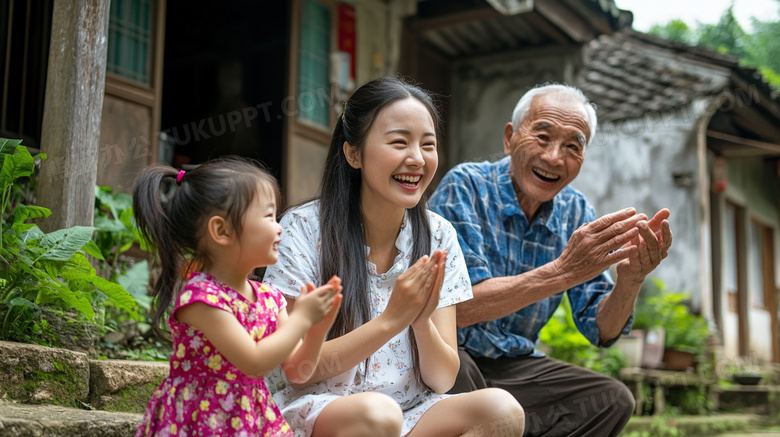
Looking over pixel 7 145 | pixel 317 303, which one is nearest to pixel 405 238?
pixel 317 303

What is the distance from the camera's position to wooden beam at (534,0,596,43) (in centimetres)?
682

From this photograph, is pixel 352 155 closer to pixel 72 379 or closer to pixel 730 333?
pixel 72 379

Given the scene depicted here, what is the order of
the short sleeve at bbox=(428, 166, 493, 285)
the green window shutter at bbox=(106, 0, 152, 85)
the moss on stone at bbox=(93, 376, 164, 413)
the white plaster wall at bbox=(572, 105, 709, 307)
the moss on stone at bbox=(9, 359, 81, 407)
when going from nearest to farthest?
the moss on stone at bbox=(9, 359, 81, 407) < the moss on stone at bbox=(93, 376, 164, 413) < the short sleeve at bbox=(428, 166, 493, 285) < the green window shutter at bbox=(106, 0, 152, 85) < the white plaster wall at bbox=(572, 105, 709, 307)

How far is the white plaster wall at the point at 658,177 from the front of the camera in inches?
373

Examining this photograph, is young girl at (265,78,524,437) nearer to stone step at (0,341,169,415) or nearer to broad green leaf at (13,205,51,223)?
stone step at (0,341,169,415)

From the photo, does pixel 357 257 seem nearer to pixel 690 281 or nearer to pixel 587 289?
pixel 587 289

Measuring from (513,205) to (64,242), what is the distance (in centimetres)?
186

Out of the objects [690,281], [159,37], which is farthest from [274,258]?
[690,281]

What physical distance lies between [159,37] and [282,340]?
395cm

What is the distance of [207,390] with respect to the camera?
75.2 inches

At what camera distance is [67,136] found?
123 inches

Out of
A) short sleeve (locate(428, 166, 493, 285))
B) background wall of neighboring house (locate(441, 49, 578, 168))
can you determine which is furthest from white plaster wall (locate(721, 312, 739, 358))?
short sleeve (locate(428, 166, 493, 285))

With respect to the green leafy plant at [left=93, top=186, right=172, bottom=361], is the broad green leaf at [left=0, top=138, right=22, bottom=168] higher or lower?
higher

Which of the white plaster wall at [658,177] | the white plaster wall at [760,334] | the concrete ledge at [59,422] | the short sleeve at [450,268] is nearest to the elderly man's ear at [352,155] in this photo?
the short sleeve at [450,268]
